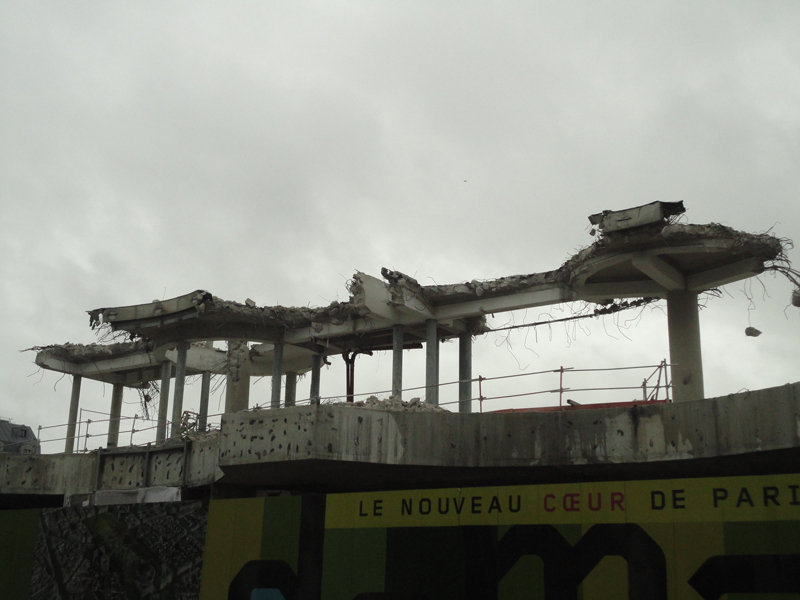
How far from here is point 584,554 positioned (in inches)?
396

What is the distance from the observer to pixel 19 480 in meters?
22.5

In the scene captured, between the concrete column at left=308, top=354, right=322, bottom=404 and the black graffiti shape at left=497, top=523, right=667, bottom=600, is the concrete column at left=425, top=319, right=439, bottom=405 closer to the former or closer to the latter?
the concrete column at left=308, top=354, right=322, bottom=404

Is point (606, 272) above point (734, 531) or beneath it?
above

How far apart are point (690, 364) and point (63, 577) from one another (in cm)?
1337

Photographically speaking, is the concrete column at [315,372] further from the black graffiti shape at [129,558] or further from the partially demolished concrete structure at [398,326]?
the black graffiti shape at [129,558]

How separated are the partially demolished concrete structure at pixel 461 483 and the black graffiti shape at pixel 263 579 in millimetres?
25

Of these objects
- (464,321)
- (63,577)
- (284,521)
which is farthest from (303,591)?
(464,321)

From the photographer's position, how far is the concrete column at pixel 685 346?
706 inches

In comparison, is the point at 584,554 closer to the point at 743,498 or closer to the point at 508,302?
the point at 743,498

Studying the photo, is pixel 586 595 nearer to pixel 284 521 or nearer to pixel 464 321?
pixel 284 521

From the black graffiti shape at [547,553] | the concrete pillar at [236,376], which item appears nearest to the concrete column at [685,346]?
the black graffiti shape at [547,553]

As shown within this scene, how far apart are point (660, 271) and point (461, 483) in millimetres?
6104

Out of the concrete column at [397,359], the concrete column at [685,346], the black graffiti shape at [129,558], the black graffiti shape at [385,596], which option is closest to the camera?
the black graffiti shape at [385,596]

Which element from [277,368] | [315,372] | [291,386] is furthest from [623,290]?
[291,386]
